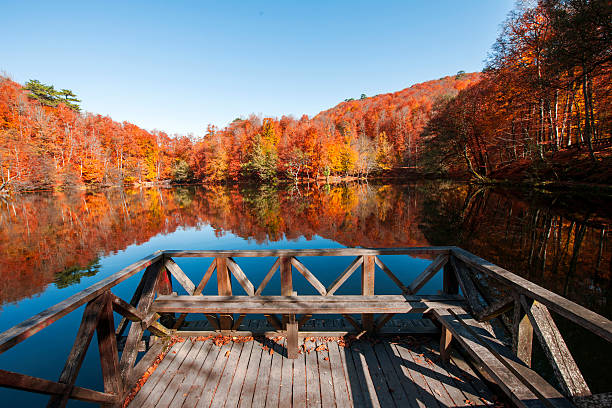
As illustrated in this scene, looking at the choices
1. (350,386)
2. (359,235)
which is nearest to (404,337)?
(350,386)

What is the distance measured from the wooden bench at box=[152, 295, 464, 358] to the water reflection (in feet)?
16.4

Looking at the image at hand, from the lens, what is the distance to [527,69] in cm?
2016

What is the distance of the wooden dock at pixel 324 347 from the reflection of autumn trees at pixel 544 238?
15.8 feet

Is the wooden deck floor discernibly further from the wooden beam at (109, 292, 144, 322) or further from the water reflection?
the water reflection

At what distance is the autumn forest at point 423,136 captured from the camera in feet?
53.1

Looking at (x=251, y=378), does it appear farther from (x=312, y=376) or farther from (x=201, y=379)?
(x=312, y=376)

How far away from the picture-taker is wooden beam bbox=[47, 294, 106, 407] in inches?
75.4

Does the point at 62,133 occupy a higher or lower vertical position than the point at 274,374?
higher

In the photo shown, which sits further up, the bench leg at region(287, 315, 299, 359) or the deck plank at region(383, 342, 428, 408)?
the bench leg at region(287, 315, 299, 359)

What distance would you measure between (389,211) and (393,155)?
149 ft

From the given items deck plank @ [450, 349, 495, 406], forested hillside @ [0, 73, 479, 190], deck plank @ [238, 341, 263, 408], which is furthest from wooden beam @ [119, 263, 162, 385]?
forested hillside @ [0, 73, 479, 190]

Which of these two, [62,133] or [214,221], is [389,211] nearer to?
[214,221]

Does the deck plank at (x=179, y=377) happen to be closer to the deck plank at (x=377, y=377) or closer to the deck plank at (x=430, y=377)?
the deck plank at (x=377, y=377)

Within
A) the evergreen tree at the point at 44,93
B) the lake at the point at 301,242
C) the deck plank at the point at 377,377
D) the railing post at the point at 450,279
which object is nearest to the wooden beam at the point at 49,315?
the lake at the point at 301,242
